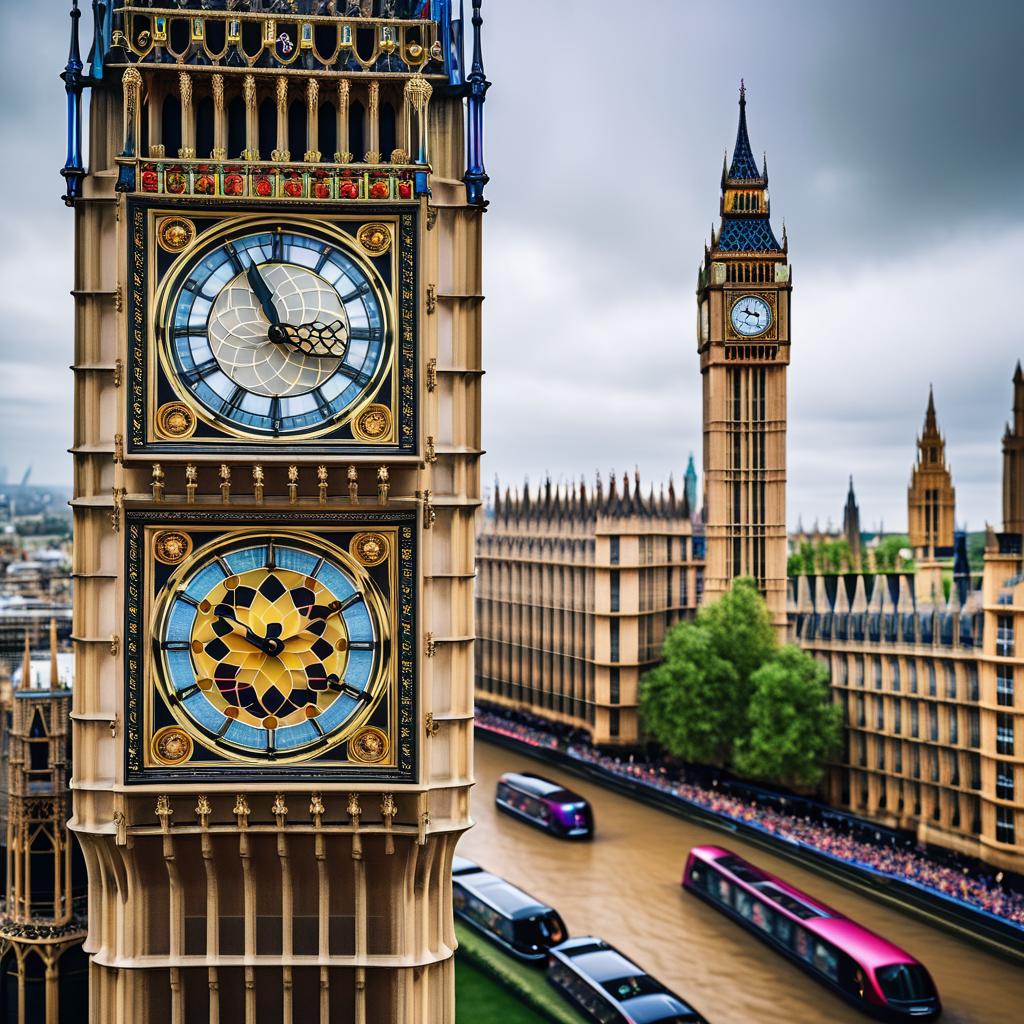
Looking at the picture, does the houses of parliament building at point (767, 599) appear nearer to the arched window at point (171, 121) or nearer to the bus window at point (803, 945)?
the bus window at point (803, 945)

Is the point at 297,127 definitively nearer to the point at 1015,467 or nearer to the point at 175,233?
the point at 175,233

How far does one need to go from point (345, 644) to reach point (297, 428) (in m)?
3.03

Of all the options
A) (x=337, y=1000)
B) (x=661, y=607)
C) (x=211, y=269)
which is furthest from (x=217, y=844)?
(x=661, y=607)

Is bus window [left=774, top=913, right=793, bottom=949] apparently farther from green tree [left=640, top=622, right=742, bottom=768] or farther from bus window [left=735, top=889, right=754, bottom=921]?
green tree [left=640, top=622, right=742, bottom=768]

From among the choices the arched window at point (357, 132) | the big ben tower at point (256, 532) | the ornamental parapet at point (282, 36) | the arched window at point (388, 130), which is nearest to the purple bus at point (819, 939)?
the big ben tower at point (256, 532)

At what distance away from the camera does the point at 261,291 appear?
16250 mm

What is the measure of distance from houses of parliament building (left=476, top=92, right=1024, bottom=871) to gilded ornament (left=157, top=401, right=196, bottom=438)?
34573 millimetres

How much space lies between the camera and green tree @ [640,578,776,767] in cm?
5381

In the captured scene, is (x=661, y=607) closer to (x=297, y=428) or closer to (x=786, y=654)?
(x=786, y=654)

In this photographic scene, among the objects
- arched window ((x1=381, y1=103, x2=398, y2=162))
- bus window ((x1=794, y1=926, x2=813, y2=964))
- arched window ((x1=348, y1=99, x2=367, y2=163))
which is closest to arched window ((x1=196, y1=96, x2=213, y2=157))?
arched window ((x1=348, y1=99, x2=367, y2=163))

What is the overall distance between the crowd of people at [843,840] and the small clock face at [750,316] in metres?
24.0

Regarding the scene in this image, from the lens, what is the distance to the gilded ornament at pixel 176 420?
1598 cm

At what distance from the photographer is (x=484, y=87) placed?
16984mm

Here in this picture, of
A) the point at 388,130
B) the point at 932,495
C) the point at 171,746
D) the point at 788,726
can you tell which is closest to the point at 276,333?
the point at 388,130
